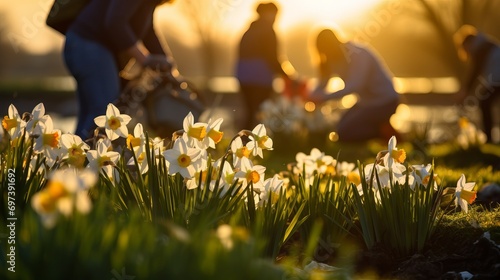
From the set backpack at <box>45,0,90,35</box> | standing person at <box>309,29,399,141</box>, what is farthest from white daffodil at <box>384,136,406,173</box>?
standing person at <box>309,29,399,141</box>

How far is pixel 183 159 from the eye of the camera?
3.60 m

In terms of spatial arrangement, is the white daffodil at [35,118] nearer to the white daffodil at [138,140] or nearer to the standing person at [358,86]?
the white daffodil at [138,140]

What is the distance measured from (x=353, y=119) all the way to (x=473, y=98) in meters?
1.90

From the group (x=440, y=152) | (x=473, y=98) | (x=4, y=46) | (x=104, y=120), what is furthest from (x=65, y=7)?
(x=4, y=46)

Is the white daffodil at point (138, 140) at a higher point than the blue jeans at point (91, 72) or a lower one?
higher

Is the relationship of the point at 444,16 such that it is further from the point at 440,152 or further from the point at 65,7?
the point at 65,7

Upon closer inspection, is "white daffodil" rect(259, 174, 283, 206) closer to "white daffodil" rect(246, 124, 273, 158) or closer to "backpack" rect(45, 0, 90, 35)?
"white daffodil" rect(246, 124, 273, 158)

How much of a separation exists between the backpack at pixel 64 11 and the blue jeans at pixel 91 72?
0.15m

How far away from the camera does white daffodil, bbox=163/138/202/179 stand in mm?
3584

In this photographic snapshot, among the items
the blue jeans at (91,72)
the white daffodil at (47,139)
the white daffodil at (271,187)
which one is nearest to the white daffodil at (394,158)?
the white daffodil at (271,187)

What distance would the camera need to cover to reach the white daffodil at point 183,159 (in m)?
3.58

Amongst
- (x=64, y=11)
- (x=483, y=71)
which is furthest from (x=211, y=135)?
(x=483, y=71)

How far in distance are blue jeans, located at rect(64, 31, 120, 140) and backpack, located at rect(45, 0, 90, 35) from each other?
154mm

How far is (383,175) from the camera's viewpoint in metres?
3.98
